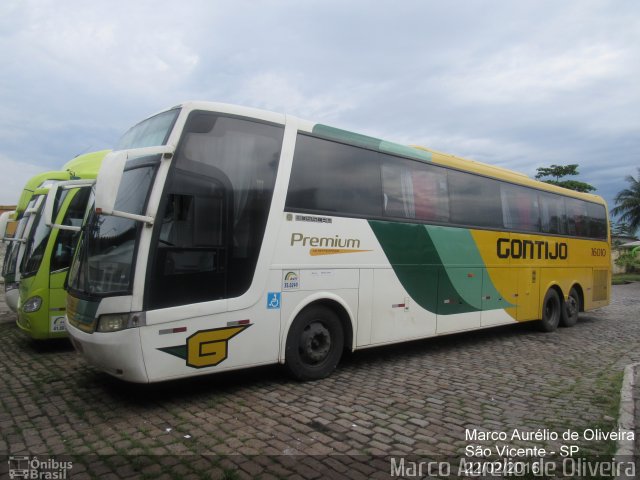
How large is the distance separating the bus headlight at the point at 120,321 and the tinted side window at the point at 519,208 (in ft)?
24.9

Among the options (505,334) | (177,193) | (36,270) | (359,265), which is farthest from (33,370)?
(505,334)

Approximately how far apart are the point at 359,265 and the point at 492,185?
436 cm

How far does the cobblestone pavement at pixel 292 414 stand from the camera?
12.6 ft

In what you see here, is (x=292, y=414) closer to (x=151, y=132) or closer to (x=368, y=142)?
(x=151, y=132)

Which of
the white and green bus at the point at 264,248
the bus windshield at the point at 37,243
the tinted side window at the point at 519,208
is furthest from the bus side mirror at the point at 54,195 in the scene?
the tinted side window at the point at 519,208

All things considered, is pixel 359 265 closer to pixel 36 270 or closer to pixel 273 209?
pixel 273 209

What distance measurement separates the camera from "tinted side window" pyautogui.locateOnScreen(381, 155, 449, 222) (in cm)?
713

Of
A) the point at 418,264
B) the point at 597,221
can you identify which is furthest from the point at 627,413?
the point at 597,221

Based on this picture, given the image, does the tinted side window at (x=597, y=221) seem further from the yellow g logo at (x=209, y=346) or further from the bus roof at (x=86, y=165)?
the bus roof at (x=86, y=165)

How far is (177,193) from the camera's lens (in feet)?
16.0

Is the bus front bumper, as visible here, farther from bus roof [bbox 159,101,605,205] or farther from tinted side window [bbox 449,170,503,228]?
tinted side window [bbox 449,170,503,228]

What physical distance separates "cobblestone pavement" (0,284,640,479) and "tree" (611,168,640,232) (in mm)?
48901

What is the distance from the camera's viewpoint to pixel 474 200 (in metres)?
8.81

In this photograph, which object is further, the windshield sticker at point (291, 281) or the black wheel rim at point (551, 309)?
the black wheel rim at point (551, 309)
